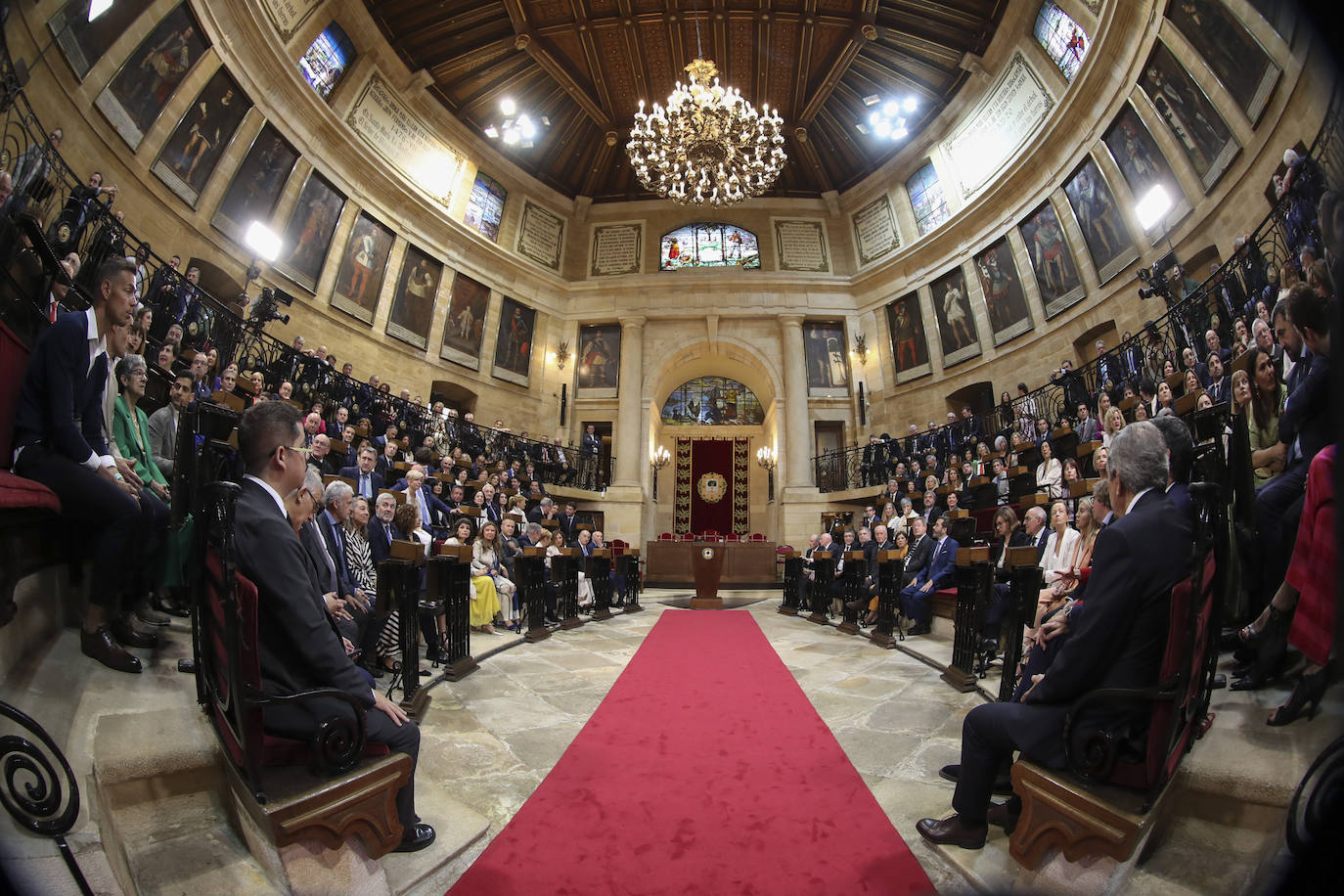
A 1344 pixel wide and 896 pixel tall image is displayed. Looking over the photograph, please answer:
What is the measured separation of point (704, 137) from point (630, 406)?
7.48 metres

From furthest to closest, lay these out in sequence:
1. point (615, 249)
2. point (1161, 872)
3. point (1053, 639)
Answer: point (615, 249) → point (1053, 639) → point (1161, 872)

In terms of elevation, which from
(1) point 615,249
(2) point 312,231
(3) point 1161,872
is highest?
(1) point 615,249

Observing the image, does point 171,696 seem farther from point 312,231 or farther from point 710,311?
point 710,311

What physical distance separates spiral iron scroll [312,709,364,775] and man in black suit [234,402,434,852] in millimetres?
29

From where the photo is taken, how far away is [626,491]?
48.4ft

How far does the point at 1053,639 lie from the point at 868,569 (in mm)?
5148

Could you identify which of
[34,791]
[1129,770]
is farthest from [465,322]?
[1129,770]

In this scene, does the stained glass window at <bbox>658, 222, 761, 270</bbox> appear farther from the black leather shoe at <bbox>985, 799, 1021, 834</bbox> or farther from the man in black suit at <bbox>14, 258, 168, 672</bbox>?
the black leather shoe at <bbox>985, 799, 1021, 834</bbox>

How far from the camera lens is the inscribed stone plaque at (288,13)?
34.5ft

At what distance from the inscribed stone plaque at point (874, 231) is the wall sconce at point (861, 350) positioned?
2721mm

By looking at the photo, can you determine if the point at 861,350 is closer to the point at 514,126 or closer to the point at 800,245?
the point at 800,245

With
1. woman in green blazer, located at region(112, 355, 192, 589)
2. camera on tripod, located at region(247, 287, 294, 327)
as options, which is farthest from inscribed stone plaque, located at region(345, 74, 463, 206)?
woman in green blazer, located at region(112, 355, 192, 589)

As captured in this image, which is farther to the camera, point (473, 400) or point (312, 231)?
point (473, 400)

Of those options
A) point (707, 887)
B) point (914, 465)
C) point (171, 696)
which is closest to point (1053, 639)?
point (707, 887)
